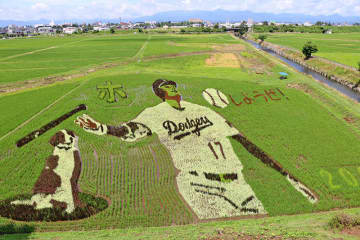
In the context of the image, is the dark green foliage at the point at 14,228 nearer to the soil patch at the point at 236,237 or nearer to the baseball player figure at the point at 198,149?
the baseball player figure at the point at 198,149

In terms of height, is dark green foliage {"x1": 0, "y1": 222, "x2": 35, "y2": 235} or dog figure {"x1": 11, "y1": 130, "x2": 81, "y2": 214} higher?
dog figure {"x1": 11, "y1": 130, "x2": 81, "y2": 214}

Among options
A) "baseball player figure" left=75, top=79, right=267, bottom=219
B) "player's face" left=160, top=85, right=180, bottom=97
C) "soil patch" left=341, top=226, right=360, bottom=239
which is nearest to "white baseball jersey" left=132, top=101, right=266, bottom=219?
"baseball player figure" left=75, top=79, right=267, bottom=219

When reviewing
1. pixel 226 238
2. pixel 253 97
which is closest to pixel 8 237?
pixel 226 238

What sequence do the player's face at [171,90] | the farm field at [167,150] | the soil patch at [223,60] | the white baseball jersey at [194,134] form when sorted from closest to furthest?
the farm field at [167,150]
the white baseball jersey at [194,134]
the player's face at [171,90]
the soil patch at [223,60]

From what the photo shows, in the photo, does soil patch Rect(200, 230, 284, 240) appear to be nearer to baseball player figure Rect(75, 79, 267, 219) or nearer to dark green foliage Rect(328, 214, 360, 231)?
baseball player figure Rect(75, 79, 267, 219)

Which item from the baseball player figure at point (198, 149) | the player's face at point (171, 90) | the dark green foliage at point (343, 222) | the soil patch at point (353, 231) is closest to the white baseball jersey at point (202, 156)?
the baseball player figure at point (198, 149)

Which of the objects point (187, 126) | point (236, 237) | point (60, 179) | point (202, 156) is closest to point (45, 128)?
point (60, 179)
